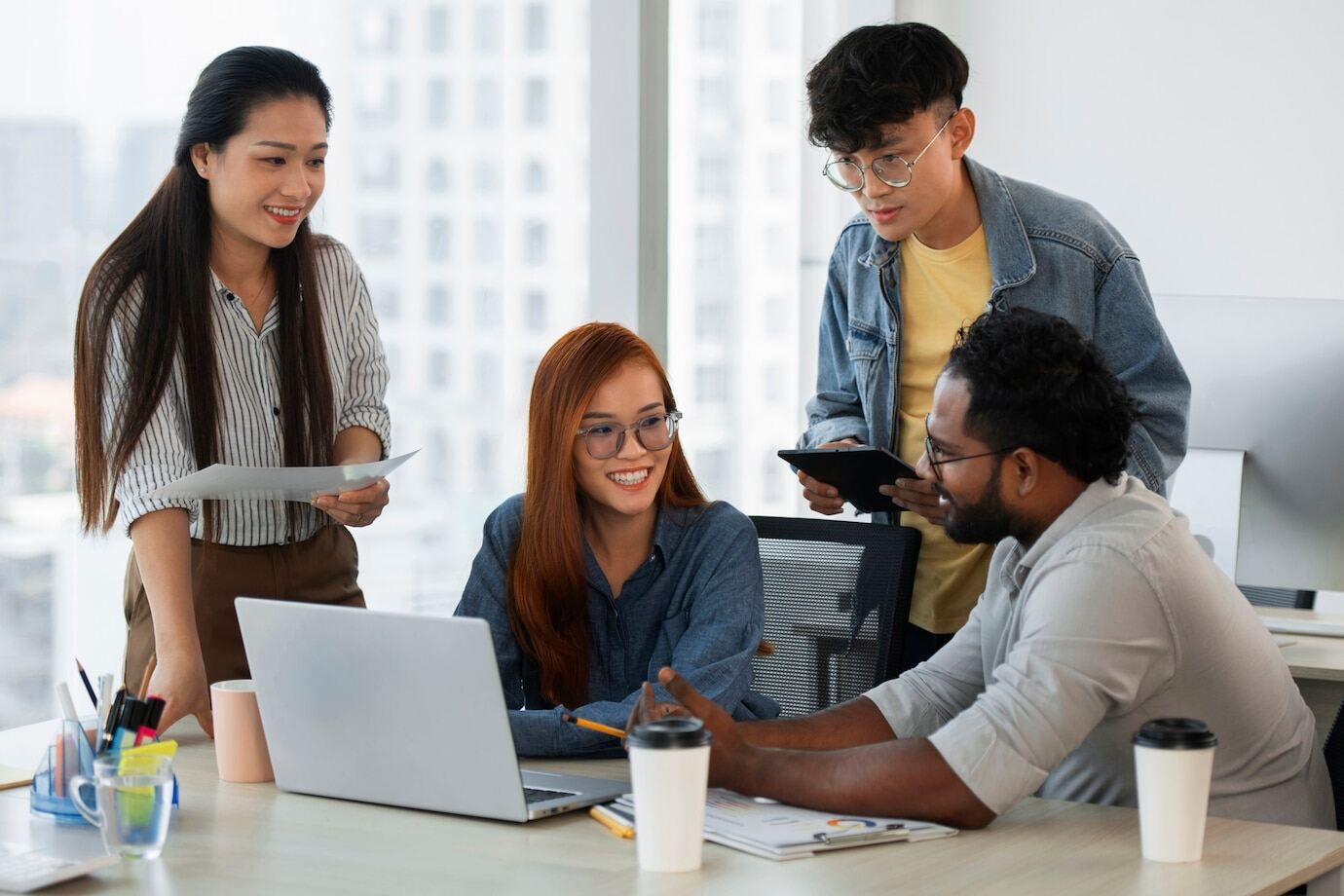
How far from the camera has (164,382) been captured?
2.12m

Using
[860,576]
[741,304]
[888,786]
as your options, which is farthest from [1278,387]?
[741,304]

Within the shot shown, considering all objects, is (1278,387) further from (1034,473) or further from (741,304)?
(741,304)

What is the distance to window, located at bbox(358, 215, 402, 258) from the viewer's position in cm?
366

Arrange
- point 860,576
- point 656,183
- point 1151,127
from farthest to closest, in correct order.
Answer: point 1151,127 → point 656,183 → point 860,576

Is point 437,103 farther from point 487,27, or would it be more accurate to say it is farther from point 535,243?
point 535,243

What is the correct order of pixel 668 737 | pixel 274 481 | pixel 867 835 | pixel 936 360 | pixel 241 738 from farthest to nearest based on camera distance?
pixel 936 360
pixel 274 481
pixel 241 738
pixel 867 835
pixel 668 737

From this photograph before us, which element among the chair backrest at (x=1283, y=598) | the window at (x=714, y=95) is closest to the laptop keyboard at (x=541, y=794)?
the chair backrest at (x=1283, y=598)

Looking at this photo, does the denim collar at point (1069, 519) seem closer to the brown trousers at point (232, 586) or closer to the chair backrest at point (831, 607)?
the chair backrest at point (831, 607)

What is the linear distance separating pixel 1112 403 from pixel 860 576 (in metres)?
0.65

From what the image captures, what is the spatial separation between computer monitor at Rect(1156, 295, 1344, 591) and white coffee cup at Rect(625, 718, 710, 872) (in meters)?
1.39

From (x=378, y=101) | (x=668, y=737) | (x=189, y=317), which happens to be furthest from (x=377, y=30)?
(x=668, y=737)

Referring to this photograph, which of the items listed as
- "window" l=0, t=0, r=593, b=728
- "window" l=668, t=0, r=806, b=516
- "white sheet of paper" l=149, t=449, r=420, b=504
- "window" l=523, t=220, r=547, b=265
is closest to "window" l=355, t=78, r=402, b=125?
"window" l=0, t=0, r=593, b=728

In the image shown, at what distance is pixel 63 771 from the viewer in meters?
1.63

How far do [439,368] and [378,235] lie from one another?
37cm
